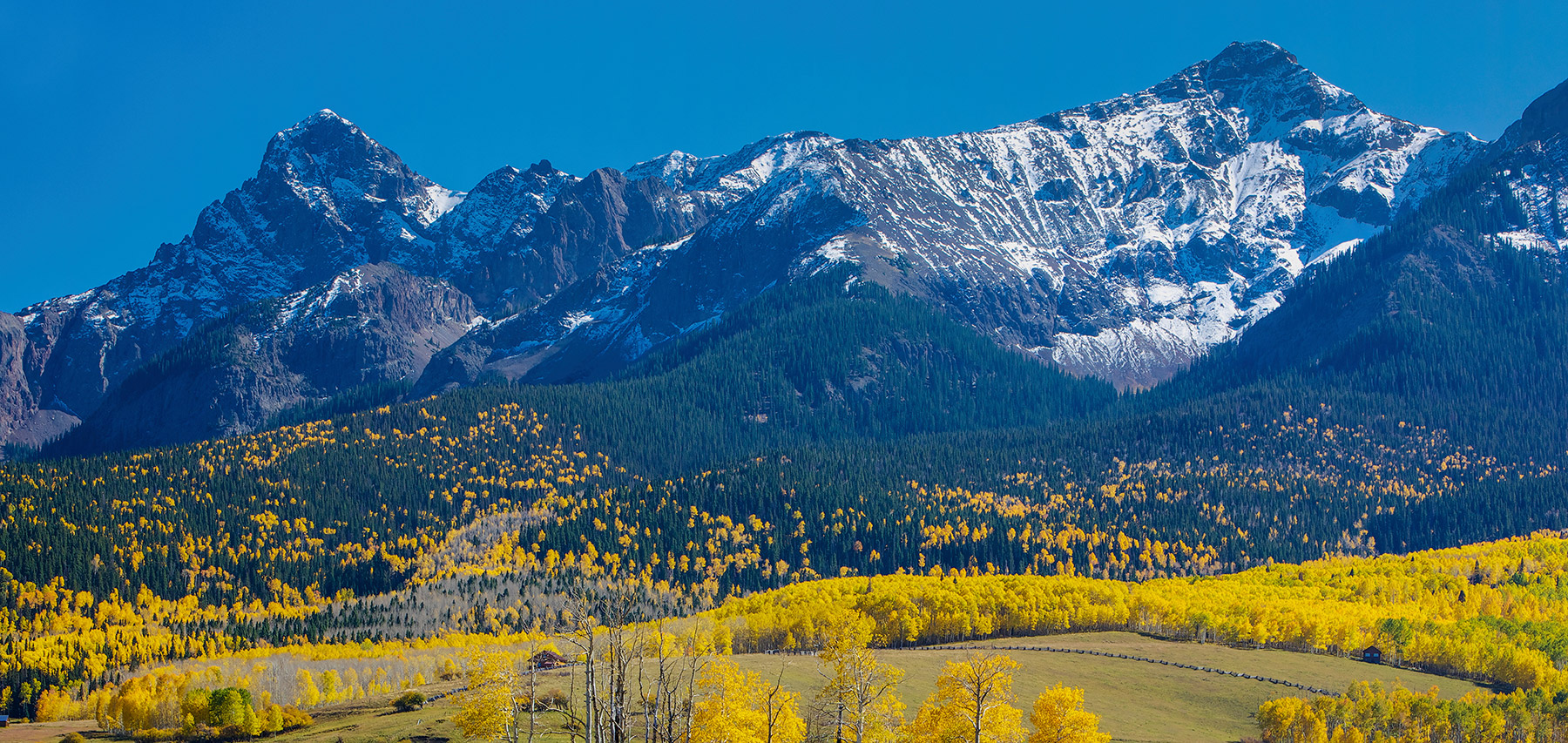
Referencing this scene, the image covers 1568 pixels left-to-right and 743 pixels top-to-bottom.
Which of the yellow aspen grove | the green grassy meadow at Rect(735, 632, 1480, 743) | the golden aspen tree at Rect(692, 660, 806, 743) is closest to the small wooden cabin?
the green grassy meadow at Rect(735, 632, 1480, 743)

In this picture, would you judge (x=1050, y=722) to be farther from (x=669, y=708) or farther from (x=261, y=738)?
(x=261, y=738)

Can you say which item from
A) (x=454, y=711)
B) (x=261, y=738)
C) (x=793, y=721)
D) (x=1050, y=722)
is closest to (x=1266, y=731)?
(x=1050, y=722)

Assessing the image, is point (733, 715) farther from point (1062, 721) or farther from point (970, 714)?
point (1062, 721)

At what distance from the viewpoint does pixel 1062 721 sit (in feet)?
311

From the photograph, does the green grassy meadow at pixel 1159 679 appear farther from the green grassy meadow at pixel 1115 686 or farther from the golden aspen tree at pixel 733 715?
the golden aspen tree at pixel 733 715

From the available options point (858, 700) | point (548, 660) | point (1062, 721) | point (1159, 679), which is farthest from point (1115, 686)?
point (858, 700)

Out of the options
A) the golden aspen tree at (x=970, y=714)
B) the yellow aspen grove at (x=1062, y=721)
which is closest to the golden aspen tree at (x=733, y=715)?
the golden aspen tree at (x=970, y=714)

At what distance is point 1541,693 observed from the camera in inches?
5822

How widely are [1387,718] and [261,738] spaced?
117 metres

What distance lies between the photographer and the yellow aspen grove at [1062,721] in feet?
310

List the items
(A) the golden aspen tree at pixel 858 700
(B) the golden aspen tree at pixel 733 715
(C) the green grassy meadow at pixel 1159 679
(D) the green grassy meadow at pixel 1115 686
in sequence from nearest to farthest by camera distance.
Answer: (B) the golden aspen tree at pixel 733 715, (A) the golden aspen tree at pixel 858 700, (D) the green grassy meadow at pixel 1115 686, (C) the green grassy meadow at pixel 1159 679

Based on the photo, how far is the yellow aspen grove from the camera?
9438 centimetres

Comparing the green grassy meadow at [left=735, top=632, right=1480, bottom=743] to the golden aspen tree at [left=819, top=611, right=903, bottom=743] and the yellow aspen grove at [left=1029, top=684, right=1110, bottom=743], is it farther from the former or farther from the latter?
the yellow aspen grove at [left=1029, top=684, right=1110, bottom=743]

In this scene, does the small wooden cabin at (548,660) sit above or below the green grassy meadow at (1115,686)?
above
